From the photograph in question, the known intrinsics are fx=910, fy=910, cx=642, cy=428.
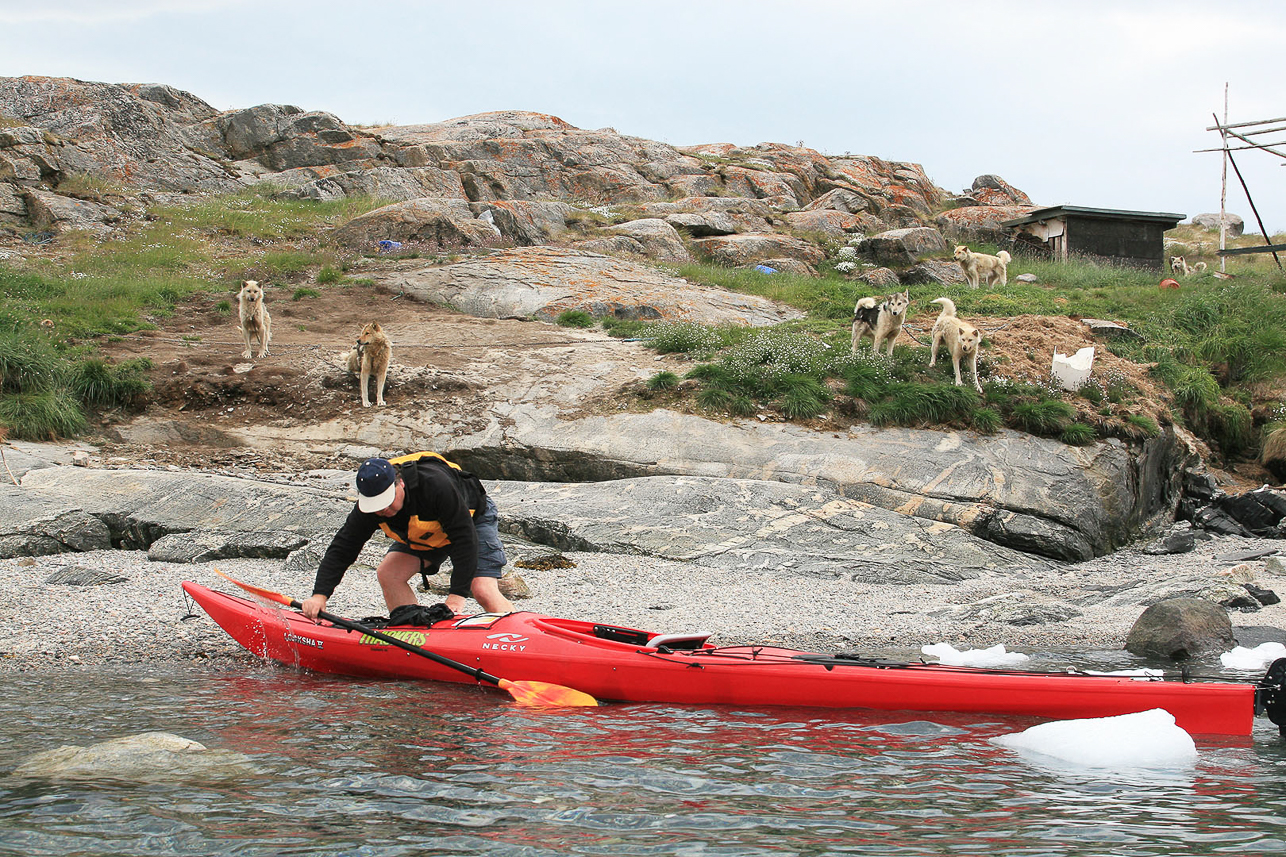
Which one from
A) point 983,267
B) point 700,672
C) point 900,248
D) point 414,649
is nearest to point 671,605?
point 700,672

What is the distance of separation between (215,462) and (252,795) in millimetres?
7550

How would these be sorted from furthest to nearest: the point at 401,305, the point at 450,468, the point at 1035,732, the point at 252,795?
the point at 401,305
the point at 450,468
the point at 1035,732
the point at 252,795

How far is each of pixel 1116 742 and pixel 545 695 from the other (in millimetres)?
2864

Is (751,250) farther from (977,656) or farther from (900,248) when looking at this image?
(977,656)

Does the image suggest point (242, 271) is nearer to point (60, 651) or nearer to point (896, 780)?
point (60, 651)

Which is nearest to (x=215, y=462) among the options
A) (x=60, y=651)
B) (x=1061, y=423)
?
(x=60, y=651)

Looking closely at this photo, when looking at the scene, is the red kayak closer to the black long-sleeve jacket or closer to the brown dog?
the black long-sleeve jacket

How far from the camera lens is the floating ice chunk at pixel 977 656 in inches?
232

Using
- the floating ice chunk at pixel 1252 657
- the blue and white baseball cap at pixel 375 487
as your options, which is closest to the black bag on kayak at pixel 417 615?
the blue and white baseball cap at pixel 375 487

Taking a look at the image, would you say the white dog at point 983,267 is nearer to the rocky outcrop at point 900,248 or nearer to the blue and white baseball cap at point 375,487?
the rocky outcrop at point 900,248

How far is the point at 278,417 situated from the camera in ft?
37.1

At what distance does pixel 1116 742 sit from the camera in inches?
162

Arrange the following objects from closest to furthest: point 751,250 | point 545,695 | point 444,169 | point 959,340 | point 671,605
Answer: point 545,695 < point 671,605 < point 959,340 < point 751,250 < point 444,169

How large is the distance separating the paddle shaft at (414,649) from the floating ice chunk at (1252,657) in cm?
456
